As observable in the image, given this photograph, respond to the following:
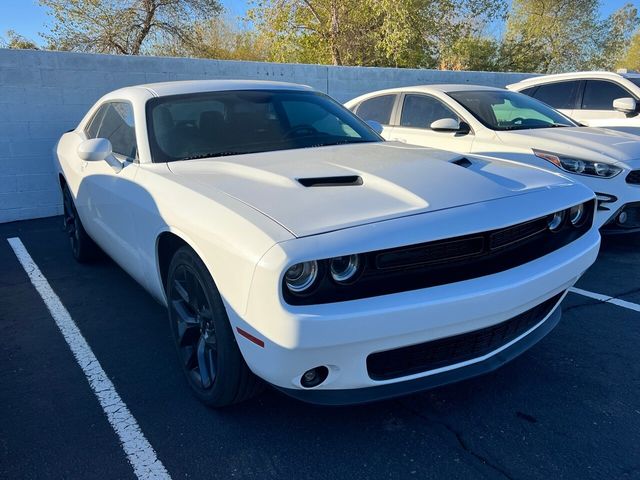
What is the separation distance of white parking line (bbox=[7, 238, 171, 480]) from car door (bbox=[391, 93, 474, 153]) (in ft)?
12.9

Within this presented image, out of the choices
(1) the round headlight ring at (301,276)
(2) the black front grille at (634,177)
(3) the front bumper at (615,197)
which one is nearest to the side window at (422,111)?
(3) the front bumper at (615,197)

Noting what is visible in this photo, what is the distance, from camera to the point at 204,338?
246 cm

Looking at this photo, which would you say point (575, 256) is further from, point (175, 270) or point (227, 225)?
point (175, 270)

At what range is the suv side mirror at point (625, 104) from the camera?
668 cm

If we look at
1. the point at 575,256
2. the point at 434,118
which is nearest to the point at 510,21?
the point at 434,118

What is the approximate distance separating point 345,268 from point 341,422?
33.8 inches

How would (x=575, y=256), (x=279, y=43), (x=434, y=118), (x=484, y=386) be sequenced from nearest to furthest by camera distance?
1. (x=575, y=256)
2. (x=484, y=386)
3. (x=434, y=118)
4. (x=279, y=43)

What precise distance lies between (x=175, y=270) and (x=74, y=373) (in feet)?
3.24

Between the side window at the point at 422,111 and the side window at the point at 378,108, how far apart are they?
242mm

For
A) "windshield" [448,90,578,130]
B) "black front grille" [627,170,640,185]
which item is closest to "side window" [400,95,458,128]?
"windshield" [448,90,578,130]

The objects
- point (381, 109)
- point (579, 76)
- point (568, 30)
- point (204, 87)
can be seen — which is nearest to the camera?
point (204, 87)

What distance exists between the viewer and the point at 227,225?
204cm

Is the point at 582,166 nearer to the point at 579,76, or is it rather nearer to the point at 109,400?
the point at 579,76

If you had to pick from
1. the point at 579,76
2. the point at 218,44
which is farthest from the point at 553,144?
A: the point at 218,44
